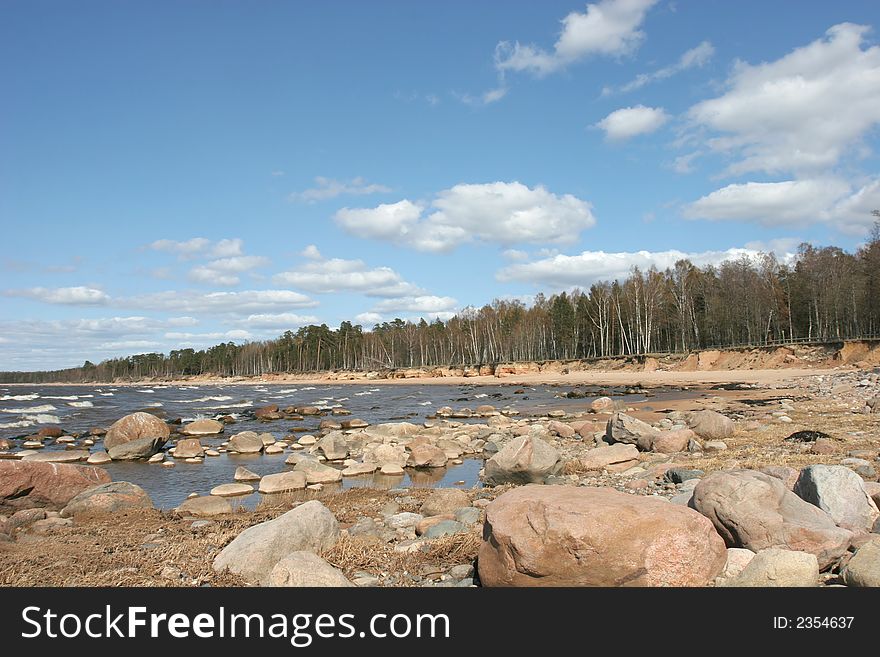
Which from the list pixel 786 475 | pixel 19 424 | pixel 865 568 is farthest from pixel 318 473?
pixel 19 424

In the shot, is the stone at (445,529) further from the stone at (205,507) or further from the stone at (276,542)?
the stone at (205,507)

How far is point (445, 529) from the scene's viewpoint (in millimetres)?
8180

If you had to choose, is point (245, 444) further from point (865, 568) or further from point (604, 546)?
point (865, 568)

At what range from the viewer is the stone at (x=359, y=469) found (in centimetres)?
1614

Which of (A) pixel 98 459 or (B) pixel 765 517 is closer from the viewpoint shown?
(B) pixel 765 517

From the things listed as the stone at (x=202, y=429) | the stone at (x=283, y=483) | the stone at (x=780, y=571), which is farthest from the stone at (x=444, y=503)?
the stone at (x=202, y=429)

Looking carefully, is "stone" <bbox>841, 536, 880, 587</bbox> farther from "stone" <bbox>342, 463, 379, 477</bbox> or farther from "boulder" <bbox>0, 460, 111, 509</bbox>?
"boulder" <bbox>0, 460, 111, 509</bbox>

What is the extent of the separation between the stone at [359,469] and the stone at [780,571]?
12.5 meters

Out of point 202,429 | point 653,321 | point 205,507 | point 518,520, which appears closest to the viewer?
point 518,520

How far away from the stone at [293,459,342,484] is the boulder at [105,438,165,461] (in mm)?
8144

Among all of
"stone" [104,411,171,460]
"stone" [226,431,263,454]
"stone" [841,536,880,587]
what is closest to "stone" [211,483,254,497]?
"stone" [226,431,263,454]

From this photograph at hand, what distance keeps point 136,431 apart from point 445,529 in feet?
58.6
